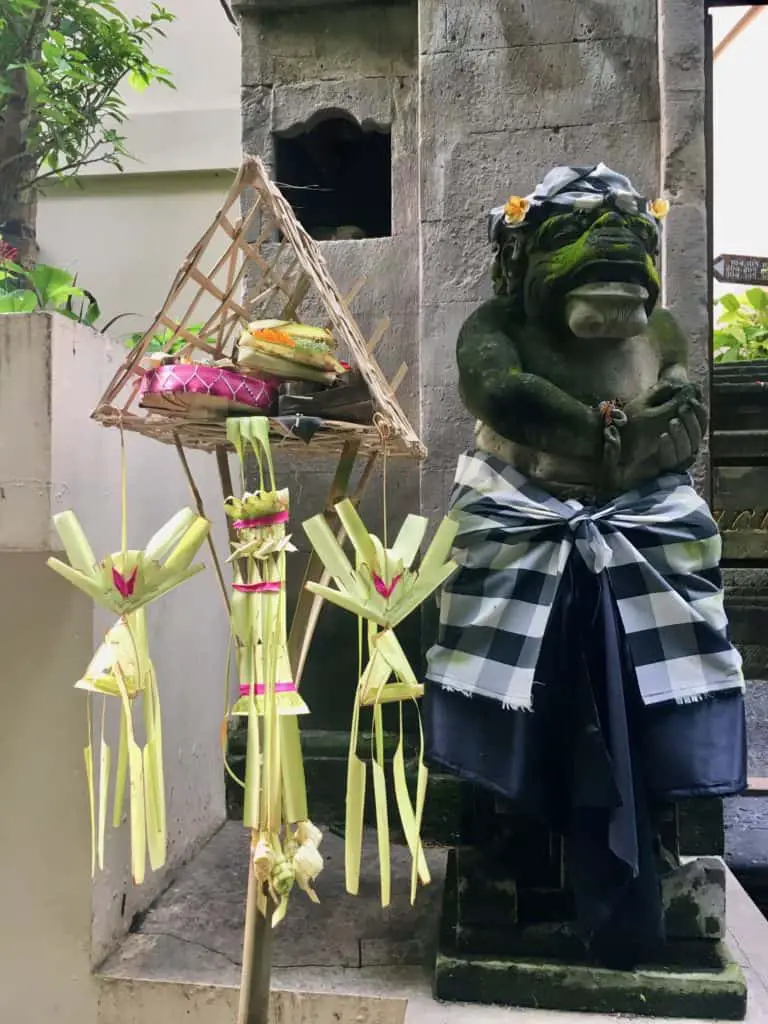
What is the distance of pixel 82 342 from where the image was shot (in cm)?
149

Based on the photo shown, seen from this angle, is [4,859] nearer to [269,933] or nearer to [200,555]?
[269,933]

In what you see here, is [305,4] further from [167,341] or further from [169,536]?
[169,536]

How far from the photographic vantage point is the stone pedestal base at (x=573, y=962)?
4.31 ft

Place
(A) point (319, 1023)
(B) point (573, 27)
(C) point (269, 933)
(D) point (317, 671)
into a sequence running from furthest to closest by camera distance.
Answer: (D) point (317, 671), (B) point (573, 27), (A) point (319, 1023), (C) point (269, 933)

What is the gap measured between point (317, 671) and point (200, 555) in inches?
16.8

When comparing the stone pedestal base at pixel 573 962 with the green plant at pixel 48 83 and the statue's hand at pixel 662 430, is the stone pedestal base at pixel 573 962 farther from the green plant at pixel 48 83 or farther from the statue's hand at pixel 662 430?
the green plant at pixel 48 83

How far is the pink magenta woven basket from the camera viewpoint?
45.3 inches

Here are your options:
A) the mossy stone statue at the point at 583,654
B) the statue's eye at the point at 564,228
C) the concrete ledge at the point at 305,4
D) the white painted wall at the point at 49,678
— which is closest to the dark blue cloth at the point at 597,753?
the mossy stone statue at the point at 583,654

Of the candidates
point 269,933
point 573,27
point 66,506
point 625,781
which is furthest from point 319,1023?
point 573,27

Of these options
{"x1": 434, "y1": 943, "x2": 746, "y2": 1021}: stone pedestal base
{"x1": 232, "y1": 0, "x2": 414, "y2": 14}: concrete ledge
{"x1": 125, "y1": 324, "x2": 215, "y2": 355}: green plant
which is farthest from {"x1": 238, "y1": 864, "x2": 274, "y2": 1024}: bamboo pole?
{"x1": 232, "y1": 0, "x2": 414, "y2": 14}: concrete ledge

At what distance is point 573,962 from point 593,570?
0.67m

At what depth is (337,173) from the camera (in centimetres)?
243

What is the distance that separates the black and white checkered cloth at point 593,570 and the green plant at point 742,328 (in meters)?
2.16

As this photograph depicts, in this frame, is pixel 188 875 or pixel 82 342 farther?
pixel 188 875
